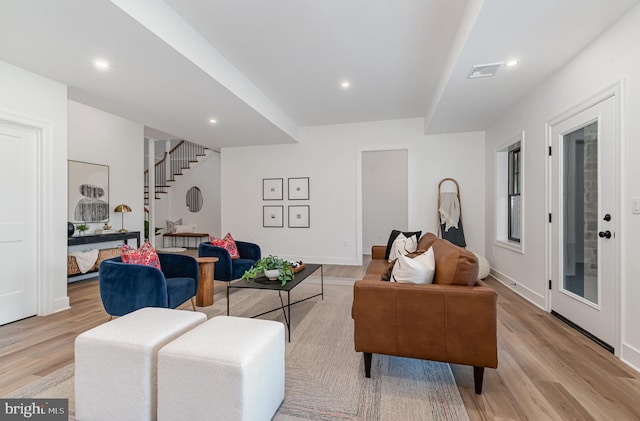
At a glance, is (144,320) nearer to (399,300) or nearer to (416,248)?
(399,300)

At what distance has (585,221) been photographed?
9.02 ft

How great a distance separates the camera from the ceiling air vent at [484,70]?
288 cm

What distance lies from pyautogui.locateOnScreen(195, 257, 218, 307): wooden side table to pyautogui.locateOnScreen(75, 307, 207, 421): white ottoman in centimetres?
190

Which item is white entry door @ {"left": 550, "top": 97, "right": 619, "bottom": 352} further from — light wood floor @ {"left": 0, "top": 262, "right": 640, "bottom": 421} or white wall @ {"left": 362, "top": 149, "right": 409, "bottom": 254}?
white wall @ {"left": 362, "top": 149, "right": 409, "bottom": 254}

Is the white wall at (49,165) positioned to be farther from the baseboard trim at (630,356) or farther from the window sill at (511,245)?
the window sill at (511,245)

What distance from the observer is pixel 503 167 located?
477 centimetres

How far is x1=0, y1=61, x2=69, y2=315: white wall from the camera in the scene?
3.01 meters

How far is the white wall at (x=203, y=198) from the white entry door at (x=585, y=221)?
8.07 meters

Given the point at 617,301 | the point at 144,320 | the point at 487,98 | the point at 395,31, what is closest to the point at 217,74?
the point at 395,31

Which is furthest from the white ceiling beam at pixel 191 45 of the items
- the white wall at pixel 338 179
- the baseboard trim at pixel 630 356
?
the baseboard trim at pixel 630 356

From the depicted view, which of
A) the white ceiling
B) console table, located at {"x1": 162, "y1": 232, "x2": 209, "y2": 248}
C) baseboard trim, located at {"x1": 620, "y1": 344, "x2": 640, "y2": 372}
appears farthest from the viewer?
console table, located at {"x1": 162, "y1": 232, "x2": 209, "y2": 248}

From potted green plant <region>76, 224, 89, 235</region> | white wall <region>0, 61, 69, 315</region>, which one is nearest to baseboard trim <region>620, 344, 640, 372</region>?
white wall <region>0, 61, 69, 315</region>

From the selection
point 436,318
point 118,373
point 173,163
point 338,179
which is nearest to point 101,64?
point 118,373

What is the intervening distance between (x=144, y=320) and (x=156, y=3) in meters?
2.31
